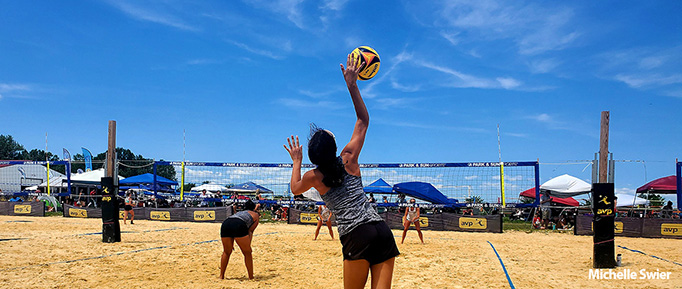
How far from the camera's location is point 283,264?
24.7ft

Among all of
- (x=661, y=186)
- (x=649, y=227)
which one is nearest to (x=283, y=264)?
(x=649, y=227)

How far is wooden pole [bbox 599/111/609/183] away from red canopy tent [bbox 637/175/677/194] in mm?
10979

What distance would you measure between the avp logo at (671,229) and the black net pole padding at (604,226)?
8.22 metres

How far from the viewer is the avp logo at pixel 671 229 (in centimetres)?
1351

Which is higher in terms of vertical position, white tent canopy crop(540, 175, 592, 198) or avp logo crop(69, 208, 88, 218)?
white tent canopy crop(540, 175, 592, 198)

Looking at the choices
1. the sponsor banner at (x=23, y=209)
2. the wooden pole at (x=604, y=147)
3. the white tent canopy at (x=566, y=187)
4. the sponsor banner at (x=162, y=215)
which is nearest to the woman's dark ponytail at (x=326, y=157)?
the wooden pole at (x=604, y=147)

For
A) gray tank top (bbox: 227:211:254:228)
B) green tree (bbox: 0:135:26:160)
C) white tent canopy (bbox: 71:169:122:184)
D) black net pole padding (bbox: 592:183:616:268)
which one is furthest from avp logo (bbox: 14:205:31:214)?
green tree (bbox: 0:135:26:160)

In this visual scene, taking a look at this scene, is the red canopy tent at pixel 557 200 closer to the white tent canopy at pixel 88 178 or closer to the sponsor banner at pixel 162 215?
the sponsor banner at pixel 162 215

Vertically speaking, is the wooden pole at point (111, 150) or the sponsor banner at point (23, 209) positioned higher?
the wooden pole at point (111, 150)

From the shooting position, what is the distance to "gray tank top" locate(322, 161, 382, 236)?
2.46 m

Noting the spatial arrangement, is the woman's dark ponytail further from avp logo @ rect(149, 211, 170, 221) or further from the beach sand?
avp logo @ rect(149, 211, 170, 221)

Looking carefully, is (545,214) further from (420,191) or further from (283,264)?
(283,264)

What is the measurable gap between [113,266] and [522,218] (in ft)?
66.7

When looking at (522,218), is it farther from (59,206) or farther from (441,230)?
(59,206)
